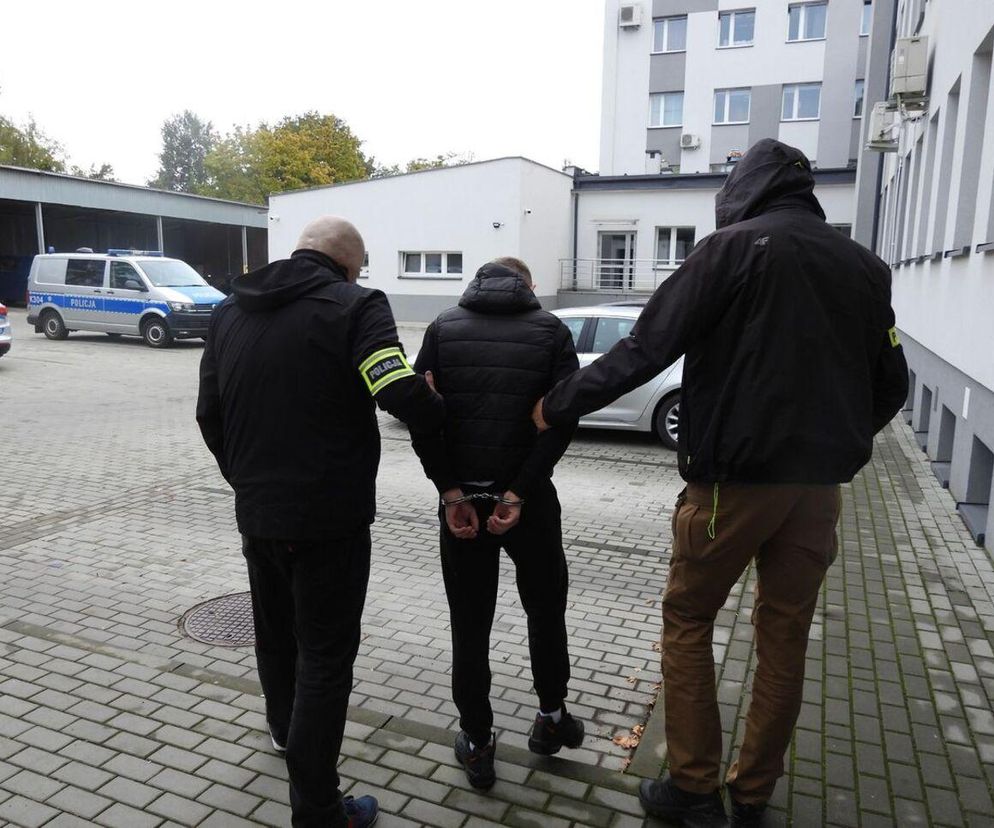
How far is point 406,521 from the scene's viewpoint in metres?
6.65

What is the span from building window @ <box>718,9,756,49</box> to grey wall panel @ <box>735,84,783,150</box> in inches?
83.1

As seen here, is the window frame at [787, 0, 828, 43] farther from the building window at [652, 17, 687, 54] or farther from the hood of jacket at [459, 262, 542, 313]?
the hood of jacket at [459, 262, 542, 313]

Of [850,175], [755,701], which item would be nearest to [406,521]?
[755,701]

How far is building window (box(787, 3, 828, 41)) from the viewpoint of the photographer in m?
34.2

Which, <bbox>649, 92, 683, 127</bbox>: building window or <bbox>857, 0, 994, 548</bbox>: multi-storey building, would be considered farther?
<bbox>649, 92, 683, 127</bbox>: building window

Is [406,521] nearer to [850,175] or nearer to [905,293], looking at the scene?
[905,293]

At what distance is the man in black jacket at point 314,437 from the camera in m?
2.61

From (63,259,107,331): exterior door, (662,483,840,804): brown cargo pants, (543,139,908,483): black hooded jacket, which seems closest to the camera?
(543,139,908,483): black hooded jacket

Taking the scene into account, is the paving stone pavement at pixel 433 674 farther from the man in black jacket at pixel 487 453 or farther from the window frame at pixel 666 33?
the window frame at pixel 666 33

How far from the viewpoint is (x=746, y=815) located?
111 inches

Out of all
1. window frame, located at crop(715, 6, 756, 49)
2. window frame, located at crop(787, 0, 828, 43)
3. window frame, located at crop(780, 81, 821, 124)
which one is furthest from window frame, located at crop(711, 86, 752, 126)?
window frame, located at crop(787, 0, 828, 43)

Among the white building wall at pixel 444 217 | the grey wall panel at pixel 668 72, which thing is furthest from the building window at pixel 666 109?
the white building wall at pixel 444 217

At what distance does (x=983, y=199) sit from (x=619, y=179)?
23.2m

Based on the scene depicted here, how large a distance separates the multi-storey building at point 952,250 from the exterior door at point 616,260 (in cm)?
1570
